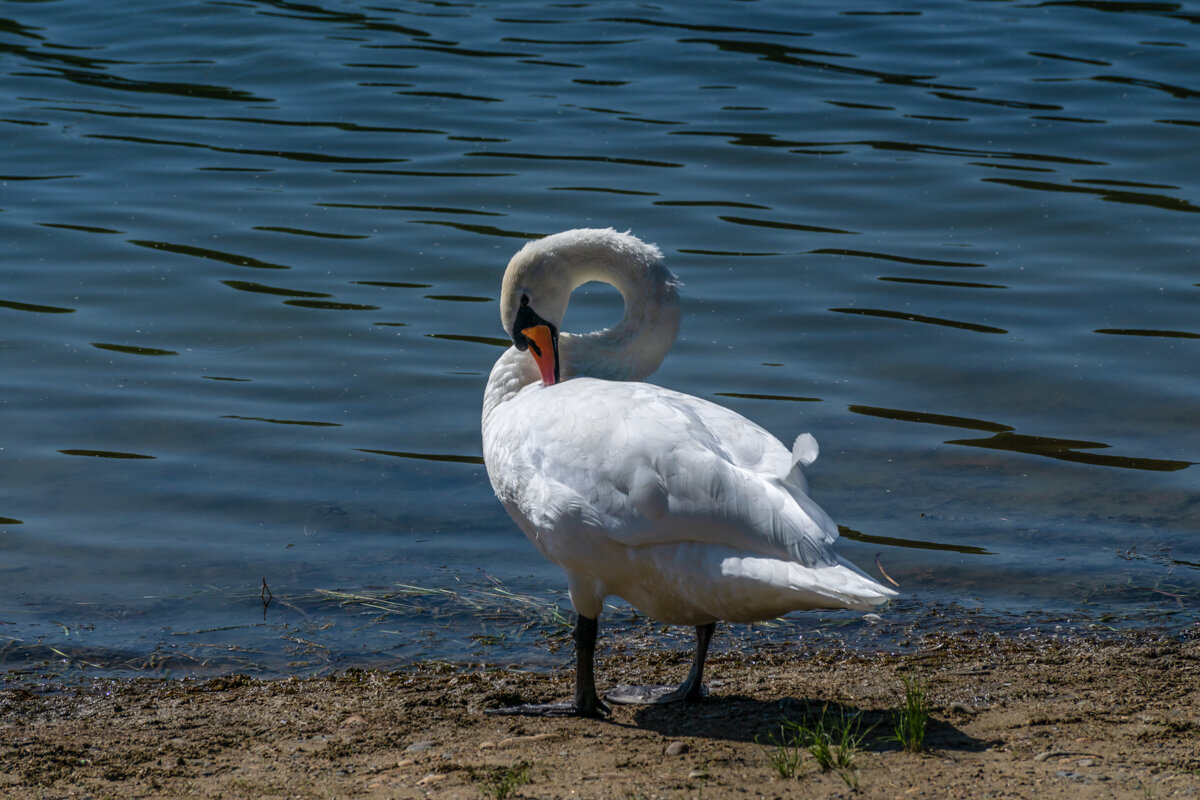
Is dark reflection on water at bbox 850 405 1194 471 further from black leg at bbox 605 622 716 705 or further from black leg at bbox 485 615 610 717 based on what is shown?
black leg at bbox 485 615 610 717

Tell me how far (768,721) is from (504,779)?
40.1 inches

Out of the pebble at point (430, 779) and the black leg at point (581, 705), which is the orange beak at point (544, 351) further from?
the pebble at point (430, 779)

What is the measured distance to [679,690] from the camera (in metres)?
5.07

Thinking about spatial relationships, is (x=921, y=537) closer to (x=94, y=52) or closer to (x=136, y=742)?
(x=136, y=742)

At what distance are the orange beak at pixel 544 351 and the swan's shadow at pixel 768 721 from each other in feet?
4.45

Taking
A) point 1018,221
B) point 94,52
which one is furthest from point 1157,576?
point 94,52

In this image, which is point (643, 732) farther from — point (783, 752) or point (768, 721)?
point (783, 752)

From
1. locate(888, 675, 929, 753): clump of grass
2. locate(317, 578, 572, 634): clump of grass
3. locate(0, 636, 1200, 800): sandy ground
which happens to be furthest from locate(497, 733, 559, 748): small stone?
locate(317, 578, 572, 634): clump of grass

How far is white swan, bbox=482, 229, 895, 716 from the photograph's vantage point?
4473 mm

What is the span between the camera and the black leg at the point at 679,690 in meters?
5.04

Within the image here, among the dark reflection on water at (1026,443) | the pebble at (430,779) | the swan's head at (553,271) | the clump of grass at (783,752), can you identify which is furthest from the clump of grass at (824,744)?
the dark reflection on water at (1026,443)

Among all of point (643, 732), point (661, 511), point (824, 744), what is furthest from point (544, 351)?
point (824, 744)

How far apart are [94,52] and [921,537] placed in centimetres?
1217

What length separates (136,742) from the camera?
4805mm
